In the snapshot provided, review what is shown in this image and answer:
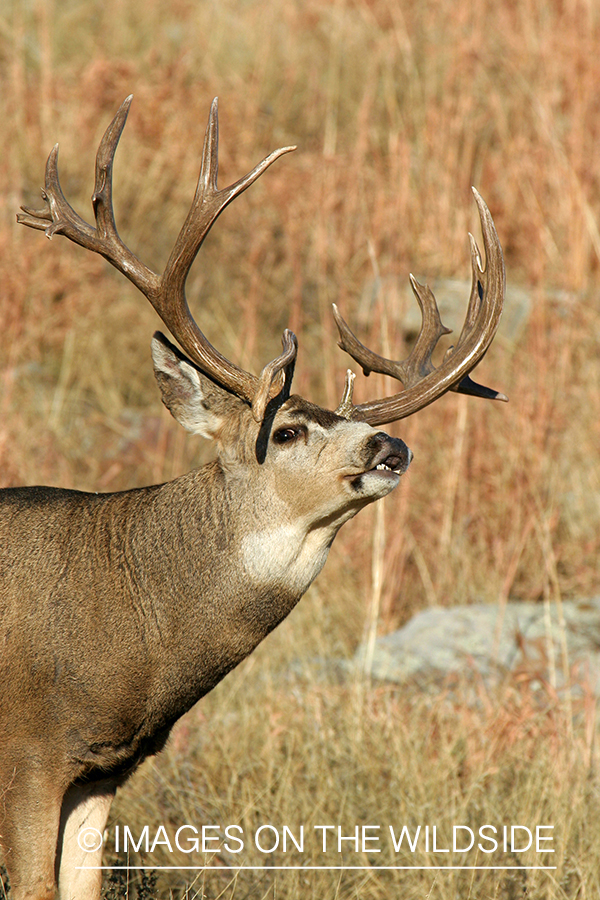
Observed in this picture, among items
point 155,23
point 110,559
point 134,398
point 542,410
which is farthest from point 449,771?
point 155,23

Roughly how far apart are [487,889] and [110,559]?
1771 millimetres

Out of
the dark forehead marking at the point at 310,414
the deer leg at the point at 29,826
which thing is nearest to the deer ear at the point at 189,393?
the dark forehead marking at the point at 310,414

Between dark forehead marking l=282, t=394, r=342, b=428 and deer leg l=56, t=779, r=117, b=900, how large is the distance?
130 centimetres

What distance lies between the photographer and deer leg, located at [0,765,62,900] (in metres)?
3.03

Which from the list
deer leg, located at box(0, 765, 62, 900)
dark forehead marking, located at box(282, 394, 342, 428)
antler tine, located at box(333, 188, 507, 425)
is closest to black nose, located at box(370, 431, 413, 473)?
dark forehead marking, located at box(282, 394, 342, 428)

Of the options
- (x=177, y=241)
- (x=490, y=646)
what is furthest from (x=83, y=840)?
(x=490, y=646)

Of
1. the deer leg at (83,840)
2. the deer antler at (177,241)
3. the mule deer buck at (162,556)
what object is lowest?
the deer leg at (83,840)

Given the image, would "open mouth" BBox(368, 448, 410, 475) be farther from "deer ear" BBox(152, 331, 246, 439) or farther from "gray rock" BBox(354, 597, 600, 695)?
"gray rock" BBox(354, 597, 600, 695)

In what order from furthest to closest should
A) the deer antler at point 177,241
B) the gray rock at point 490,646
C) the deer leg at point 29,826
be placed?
the gray rock at point 490,646 < the deer antler at point 177,241 < the deer leg at point 29,826

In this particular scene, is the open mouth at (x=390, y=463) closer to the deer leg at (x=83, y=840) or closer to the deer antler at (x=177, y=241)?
the deer antler at (x=177, y=241)

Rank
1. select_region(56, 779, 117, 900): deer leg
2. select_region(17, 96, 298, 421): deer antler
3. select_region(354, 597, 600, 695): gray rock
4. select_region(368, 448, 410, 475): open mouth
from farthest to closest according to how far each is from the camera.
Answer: select_region(354, 597, 600, 695): gray rock
select_region(56, 779, 117, 900): deer leg
select_region(17, 96, 298, 421): deer antler
select_region(368, 448, 410, 475): open mouth

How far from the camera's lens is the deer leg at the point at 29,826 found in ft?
9.94

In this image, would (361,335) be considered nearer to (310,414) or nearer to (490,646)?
(490,646)

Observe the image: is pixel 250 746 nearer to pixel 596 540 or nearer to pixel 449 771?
pixel 449 771
